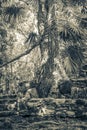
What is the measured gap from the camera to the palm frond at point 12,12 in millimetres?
10023

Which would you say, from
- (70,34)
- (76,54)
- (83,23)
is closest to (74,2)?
(83,23)

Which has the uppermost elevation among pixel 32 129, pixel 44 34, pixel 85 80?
pixel 44 34

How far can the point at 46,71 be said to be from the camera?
9.66 metres

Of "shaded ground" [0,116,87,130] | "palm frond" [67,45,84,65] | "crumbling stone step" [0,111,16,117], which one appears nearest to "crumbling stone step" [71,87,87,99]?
"shaded ground" [0,116,87,130]

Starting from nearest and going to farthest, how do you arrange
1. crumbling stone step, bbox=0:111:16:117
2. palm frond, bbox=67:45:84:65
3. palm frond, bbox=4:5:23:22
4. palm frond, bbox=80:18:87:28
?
crumbling stone step, bbox=0:111:16:117 → palm frond, bbox=67:45:84:65 → palm frond, bbox=80:18:87:28 → palm frond, bbox=4:5:23:22

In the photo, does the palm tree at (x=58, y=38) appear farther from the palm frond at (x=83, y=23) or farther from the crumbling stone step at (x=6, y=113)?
the crumbling stone step at (x=6, y=113)

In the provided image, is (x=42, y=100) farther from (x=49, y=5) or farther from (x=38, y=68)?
(x=49, y=5)

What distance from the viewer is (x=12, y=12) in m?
10.1

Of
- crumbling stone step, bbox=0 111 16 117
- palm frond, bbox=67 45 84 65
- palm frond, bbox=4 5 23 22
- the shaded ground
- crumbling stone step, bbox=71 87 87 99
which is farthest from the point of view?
palm frond, bbox=4 5 23 22

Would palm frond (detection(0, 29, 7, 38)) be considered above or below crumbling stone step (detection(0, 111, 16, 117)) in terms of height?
above

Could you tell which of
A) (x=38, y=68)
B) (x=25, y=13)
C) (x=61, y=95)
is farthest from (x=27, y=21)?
(x=61, y=95)

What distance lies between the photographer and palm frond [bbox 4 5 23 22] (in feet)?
32.9

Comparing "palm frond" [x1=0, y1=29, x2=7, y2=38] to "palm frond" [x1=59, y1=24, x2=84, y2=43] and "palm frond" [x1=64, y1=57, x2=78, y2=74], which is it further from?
"palm frond" [x1=64, y1=57, x2=78, y2=74]

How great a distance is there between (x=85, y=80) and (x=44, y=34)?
1118 mm
